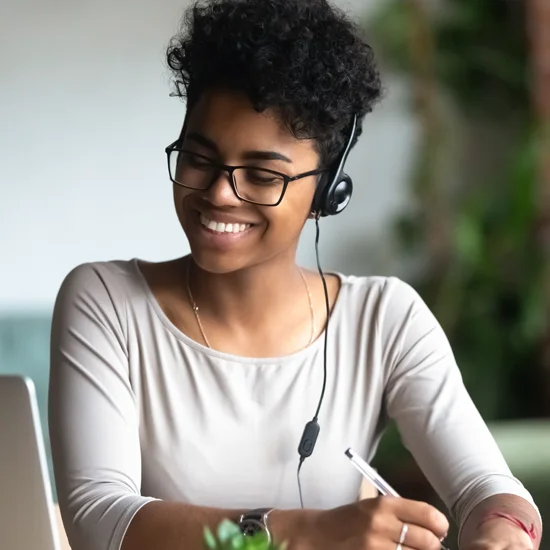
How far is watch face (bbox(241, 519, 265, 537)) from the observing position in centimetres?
98

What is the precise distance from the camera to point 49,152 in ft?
8.54

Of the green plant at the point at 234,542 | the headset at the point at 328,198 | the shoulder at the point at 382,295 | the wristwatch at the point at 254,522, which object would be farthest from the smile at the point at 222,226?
the green plant at the point at 234,542

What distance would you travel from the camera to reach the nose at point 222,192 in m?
1.17

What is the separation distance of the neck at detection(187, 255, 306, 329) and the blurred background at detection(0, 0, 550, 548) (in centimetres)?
109

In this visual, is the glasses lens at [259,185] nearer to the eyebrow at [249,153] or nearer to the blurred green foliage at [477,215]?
the eyebrow at [249,153]

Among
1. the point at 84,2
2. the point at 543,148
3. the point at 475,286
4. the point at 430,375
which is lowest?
the point at 475,286

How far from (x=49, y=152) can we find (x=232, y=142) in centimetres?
156

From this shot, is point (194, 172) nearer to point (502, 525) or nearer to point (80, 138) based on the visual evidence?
point (502, 525)

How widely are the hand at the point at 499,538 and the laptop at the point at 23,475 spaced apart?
1.67 ft

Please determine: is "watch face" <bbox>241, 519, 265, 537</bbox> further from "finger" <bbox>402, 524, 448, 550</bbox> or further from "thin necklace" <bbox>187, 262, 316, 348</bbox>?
"thin necklace" <bbox>187, 262, 316, 348</bbox>

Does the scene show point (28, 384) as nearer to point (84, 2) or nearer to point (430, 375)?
point (430, 375)

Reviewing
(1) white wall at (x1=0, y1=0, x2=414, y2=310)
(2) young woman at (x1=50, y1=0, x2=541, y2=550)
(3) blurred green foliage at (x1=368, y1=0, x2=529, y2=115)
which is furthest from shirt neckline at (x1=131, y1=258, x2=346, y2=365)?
(3) blurred green foliage at (x1=368, y1=0, x2=529, y2=115)

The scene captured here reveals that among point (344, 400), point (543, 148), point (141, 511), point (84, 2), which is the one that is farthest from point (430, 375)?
point (84, 2)

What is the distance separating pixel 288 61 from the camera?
1.17 metres
